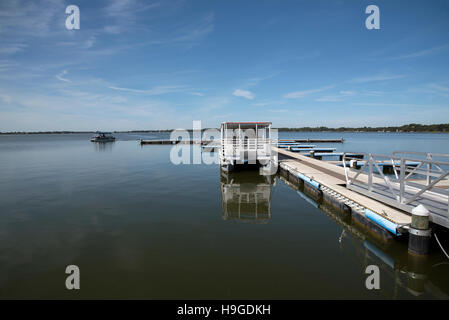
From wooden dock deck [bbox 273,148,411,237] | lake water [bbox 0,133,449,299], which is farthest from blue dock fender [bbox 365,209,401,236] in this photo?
lake water [bbox 0,133,449,299]

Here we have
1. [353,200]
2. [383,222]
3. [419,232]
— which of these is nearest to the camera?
[419,232]

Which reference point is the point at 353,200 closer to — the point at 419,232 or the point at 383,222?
the point at 383,222

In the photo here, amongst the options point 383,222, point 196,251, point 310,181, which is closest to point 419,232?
point 383,222

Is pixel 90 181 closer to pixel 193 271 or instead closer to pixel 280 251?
pixel 193 271

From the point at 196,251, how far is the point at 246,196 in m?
6.06

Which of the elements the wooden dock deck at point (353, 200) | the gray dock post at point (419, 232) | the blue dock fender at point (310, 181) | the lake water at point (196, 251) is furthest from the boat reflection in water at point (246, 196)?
the gray dock post at point (419, 232)

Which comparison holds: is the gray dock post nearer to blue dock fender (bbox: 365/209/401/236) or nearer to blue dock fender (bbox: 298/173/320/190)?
blue dock fender (bbox: 365/209/401/236)

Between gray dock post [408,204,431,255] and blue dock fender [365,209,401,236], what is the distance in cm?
32

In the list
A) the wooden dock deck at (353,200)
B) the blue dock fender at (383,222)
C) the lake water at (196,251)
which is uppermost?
the wooden dock deck at (353,200)

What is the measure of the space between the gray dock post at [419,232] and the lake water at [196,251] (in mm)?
265

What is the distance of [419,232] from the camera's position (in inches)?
218

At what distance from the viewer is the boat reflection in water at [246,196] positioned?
30.0 ft

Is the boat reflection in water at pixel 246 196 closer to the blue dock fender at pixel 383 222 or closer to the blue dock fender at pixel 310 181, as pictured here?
the blue dock fender at pixel 310 181
